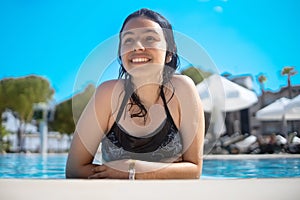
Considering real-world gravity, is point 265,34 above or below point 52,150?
above

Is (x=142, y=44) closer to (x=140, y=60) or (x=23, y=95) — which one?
(x=140, y=60)

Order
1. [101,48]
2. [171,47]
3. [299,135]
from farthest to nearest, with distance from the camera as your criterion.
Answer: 1. [299,135]
2. [171,47]
3. [101,48]

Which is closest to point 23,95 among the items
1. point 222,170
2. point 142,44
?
point 222,170

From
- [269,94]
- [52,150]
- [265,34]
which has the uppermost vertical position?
[265,34]

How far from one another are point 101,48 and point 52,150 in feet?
27.7

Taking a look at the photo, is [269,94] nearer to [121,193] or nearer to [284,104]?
[284,104]

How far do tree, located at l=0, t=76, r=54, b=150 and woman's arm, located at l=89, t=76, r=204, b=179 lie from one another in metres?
8.30

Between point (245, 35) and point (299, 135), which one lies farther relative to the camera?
point (299, 135)

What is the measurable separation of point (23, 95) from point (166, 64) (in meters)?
8.72

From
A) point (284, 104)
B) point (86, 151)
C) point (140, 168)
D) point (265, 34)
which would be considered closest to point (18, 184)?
point (86, 151)

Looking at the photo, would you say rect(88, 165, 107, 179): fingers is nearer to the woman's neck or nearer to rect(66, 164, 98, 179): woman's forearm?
rect(66, 164, 98, 179): woman's forearm

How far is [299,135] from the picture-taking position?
262 inches

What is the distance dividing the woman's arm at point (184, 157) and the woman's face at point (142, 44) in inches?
4.9

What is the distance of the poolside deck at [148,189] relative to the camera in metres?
1.02
